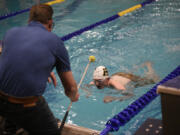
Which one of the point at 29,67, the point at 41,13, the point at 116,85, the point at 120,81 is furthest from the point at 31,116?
the point at 120,81

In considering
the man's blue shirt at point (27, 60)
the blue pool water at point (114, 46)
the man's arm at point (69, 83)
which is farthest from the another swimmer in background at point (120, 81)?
the man's blue shirt at point (27, 60)

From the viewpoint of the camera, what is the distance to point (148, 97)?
3.76 meters

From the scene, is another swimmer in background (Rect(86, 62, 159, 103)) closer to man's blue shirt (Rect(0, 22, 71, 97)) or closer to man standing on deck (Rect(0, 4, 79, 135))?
man standing on deck (Rect(0, 4, 79, 135))

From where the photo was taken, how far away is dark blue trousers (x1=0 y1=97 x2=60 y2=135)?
232 cm

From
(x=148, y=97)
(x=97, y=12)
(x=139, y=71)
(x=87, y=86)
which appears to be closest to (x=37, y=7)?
(x=148, y=97)

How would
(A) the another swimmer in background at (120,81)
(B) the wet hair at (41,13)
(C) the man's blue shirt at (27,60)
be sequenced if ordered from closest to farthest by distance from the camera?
(C) the man's blue shirt at (27,60) < (B) the wet hair at (41,13) < (A) the another swimmer in background at (120,81)

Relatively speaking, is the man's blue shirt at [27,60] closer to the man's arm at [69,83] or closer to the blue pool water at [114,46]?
the man's arm at [69,83]

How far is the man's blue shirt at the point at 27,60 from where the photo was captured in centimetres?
224

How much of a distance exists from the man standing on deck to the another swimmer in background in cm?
228

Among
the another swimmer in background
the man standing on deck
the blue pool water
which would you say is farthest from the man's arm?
the another swimmer in background

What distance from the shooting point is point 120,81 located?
484 centimetres

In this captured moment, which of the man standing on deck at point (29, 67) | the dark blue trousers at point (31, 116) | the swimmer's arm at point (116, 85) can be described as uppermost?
the man standing on deck at point (29, 67)

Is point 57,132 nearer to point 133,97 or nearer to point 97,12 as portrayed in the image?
point 133,97

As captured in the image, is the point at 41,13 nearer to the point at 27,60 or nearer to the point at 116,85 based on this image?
the point at 27,60
